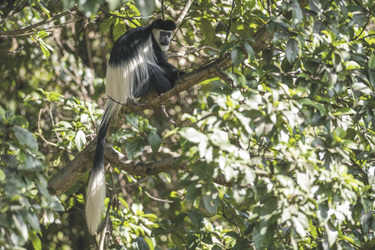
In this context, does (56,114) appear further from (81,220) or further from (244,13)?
(244,13)

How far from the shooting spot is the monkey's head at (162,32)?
3.27m

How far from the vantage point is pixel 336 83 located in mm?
1610

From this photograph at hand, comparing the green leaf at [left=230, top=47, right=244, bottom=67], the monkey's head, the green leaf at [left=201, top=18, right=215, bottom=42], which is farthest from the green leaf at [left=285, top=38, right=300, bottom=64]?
the monkey's head

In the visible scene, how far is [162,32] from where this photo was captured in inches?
132

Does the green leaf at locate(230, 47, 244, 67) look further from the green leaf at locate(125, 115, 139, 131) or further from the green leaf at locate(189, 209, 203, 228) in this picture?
the green leaf at locate(189, 209, 203, 228)

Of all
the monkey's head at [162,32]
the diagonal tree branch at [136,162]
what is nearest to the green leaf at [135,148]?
the diagonal tree branch at [136,162]

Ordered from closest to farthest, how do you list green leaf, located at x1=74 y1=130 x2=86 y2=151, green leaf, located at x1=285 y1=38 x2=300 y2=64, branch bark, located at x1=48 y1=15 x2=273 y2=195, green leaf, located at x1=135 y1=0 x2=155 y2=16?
green leaf, located at x1=135 y1=0 x2=155 y2=16 → green leaf, located at x1=285 y1=38 x2=300 y2=64 → branch bark, located at x1=48 y1=15 x2=273 y2=195 → green leaf, located at x1=74 y1=130 x2=86 y2=151

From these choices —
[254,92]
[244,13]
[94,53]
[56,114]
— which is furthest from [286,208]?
[94,53]

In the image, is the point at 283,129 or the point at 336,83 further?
the point at 336,83

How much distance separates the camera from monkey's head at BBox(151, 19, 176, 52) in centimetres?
327

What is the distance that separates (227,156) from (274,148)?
0.43 metres

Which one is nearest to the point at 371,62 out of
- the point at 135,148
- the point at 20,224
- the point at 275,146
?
the point at 275,146

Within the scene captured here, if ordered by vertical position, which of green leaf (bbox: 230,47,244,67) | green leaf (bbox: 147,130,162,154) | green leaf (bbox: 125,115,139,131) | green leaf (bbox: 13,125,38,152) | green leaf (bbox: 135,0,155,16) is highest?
green leaf (bbox: 135,0,155,16)

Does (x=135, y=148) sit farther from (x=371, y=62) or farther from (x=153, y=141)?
(x=371, y=62)
